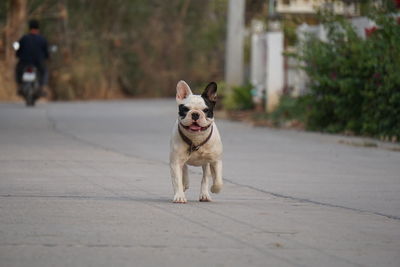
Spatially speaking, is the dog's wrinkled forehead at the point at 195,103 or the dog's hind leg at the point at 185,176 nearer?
the dog's wrinkled forehead at the point at 195,103

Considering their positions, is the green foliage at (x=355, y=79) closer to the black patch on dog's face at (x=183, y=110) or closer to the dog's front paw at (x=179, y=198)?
the dog's front paw at (x=179, y=198)

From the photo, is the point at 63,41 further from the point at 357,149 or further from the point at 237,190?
the point at 237,190

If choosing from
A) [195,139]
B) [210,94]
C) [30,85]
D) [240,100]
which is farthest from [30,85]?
[195,139]

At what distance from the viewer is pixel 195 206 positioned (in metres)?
10.2

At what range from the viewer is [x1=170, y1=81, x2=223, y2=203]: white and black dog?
9.98 m

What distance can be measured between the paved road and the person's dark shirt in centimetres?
964

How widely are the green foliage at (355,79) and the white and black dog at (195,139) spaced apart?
27.7ft

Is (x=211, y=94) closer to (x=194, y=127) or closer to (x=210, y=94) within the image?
Answer: (x=210, y=94)

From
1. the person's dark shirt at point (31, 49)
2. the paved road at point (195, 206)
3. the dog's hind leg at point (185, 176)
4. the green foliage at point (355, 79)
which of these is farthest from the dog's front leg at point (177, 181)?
the person's dark shirt at point (31, 49)

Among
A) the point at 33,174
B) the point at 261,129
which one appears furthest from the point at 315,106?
the point at 33,174

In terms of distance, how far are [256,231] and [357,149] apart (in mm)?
9232

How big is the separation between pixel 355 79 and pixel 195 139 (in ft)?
32.9

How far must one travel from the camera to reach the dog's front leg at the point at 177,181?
10273 mm

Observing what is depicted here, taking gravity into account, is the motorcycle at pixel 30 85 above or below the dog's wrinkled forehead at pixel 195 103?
below
